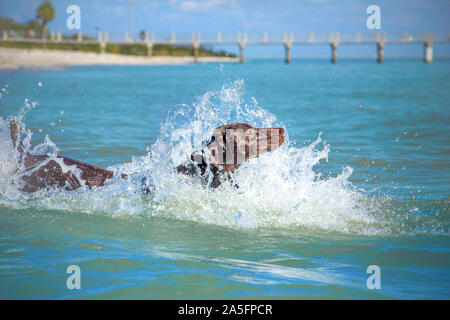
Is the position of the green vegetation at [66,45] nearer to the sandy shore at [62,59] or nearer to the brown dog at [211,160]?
the sandy shore at [62,59]

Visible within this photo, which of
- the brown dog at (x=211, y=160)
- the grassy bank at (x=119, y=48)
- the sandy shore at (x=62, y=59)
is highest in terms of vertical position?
the grassy bank at (x=119, y=48)

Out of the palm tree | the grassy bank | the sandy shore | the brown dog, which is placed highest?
the palm tree

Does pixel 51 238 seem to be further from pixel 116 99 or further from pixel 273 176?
pixel 116 99

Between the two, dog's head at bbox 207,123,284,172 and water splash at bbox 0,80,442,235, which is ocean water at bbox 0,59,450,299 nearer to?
water splash at bbox 0,80,442,235

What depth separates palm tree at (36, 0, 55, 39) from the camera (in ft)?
240

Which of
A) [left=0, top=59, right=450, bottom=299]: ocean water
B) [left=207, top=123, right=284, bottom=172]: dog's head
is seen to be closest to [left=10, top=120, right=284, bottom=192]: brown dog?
[left=207, top=123, right=284, bottom=172]: dog's head

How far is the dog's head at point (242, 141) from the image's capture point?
14.6ft

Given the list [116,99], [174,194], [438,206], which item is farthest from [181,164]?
[116,99]

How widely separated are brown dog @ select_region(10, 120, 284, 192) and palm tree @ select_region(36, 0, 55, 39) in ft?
236

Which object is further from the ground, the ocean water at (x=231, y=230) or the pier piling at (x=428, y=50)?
the pier piling at (x=428, y=50)

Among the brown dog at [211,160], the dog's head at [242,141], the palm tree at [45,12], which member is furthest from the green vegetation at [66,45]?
the dog's head at [242,141]

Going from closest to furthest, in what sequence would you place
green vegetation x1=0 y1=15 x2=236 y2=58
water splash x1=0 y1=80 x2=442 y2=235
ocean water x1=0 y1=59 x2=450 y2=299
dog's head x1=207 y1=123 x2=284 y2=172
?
ocean water x1=0 y1=59 x2=450 y2=299 < dog's head x1=207 y1=123 x2=284 y2=172 < water splash x1=0 y1=80 x2=442 y2=235 < green vegetation x1=0 y1=15 x2=236 y2=58

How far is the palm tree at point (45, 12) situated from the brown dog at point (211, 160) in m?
71.8
